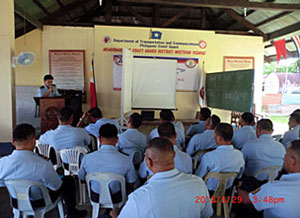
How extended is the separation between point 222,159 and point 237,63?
5.77 metres

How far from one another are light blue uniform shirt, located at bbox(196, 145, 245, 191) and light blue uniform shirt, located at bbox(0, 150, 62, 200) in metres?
1.25

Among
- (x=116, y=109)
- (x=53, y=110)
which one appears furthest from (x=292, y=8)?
(x=53, y=110)

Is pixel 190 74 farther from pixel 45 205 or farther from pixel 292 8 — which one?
pixel 45 205

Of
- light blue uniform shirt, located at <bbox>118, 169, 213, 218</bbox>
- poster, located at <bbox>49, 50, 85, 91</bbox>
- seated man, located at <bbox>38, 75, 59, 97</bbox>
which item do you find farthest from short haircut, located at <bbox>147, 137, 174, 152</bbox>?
poster, located at <bbox>49, 50, 85, 91</bbox>

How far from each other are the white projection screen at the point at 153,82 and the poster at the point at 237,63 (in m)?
1.60

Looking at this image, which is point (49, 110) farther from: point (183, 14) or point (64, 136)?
point (183, 14)

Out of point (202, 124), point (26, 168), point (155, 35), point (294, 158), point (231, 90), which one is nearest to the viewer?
point (294, 158)

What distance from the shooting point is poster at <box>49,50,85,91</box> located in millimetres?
6410

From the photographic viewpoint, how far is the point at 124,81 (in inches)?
187

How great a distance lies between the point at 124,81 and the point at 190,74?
2.73m

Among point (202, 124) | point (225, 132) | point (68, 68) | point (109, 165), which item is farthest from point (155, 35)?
point (109, 165)

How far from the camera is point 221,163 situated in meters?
1.96

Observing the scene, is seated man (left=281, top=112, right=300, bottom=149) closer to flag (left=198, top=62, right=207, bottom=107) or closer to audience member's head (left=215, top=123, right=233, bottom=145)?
audience member's head (left=215, top=123, right=233, bottom=145)

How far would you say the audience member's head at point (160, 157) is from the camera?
3.83ft
